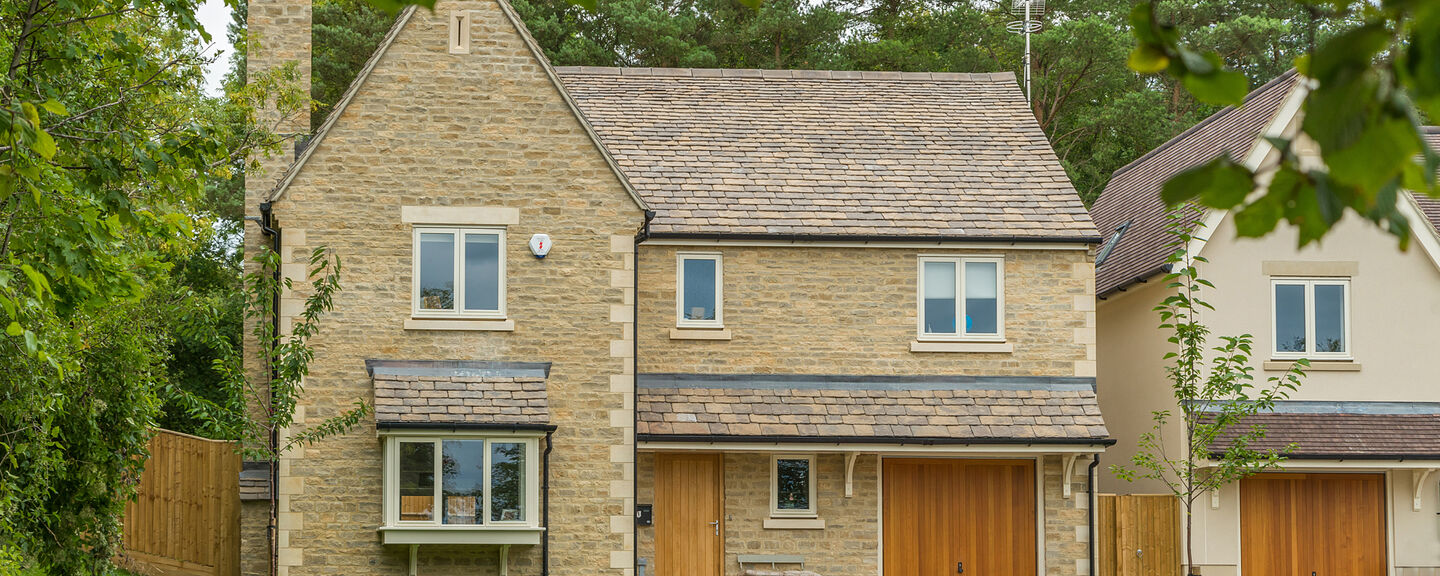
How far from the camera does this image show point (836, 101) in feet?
78.2

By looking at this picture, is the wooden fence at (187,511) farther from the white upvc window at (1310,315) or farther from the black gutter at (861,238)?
the white upvc window at (1310,315)

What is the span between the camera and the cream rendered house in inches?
809

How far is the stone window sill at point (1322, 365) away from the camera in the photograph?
2100 centimetres

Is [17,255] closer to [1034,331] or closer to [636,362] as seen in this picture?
[636,362]

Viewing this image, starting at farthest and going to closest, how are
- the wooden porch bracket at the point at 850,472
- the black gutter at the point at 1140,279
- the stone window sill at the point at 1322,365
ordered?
the stone window sill at the point at 1322,365 → the black gutter at the point at 1140,279 → the wooden porch bracket at the point at 850,472

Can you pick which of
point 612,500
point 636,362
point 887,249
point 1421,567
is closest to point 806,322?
point 887,249

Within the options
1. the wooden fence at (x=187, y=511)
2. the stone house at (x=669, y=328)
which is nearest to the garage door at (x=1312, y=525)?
the stone house at (x=669, y=328)

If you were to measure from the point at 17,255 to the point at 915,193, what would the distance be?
1314 centimetres

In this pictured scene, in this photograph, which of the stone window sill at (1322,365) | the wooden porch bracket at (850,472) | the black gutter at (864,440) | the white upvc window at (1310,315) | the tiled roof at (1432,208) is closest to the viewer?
the black gutter at (864,440)

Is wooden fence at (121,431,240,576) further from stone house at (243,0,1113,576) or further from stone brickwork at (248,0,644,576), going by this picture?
stone brickwork at (248,0,644,576)

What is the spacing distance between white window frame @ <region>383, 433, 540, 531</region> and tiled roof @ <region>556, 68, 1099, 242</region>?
12.7 feet

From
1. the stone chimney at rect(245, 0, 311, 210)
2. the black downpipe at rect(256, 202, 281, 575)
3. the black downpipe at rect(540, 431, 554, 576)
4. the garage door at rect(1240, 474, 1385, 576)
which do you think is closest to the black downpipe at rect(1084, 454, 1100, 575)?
the garage door at rect(1240, 474, 1385, 576)

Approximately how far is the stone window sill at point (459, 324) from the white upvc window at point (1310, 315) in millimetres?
10851

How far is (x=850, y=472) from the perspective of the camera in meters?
19.7
